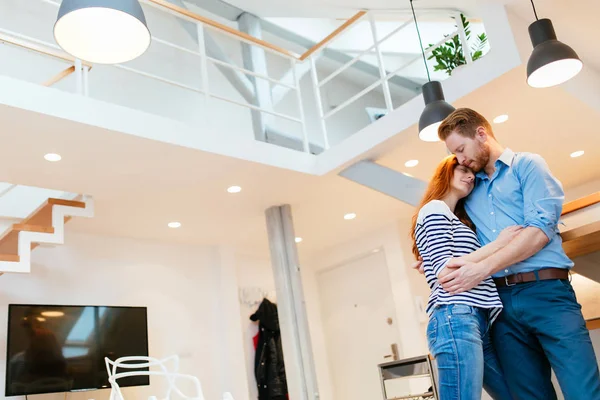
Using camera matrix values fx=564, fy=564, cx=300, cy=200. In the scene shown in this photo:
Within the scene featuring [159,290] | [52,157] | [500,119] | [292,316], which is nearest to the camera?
[52,157]

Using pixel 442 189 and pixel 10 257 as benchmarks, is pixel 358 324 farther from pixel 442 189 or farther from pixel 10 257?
pixel 442 189

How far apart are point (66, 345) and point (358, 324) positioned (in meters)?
3.46

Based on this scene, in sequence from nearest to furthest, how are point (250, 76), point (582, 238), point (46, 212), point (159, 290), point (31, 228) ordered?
point (582, 238), point (31, 228), point (46, 212), point (159, 290), point (250, 76)

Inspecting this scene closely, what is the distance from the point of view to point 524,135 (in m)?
4.89

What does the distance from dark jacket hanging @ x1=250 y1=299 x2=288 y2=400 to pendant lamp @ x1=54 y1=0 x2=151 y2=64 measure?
14.6 ft

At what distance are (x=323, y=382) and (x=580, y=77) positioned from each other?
4.54 metres

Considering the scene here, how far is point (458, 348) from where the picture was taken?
4.36 ft

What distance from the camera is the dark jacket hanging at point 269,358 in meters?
6.17

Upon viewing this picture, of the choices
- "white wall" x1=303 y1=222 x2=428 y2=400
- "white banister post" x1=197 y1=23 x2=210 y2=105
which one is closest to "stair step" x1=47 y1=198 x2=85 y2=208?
"white banister post" x1=197 y1=23 x2=210 y2=105

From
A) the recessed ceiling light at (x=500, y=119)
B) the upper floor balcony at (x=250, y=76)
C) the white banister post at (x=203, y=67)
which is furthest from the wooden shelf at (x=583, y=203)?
the white banister post at (x=203, y=67)

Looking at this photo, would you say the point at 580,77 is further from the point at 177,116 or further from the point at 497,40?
the point at 177,116

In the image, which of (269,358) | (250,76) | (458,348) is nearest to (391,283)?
(269,358)

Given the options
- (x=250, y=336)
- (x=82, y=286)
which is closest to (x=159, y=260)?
(x=82, y=286)

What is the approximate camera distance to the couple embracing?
1346 mm
